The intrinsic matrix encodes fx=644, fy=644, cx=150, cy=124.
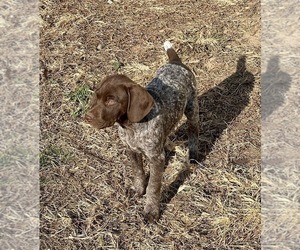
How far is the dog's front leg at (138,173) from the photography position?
611 cm

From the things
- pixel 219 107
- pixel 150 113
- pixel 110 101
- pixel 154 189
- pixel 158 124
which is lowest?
pixel 219 107

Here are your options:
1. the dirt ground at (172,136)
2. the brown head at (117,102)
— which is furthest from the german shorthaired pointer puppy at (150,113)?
the dirt ground at (172,136)

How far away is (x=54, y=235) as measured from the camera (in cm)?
597

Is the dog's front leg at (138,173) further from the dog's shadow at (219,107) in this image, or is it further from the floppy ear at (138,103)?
the floppy ear at (138,103)

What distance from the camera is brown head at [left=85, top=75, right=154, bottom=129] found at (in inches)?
206

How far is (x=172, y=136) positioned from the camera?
23.3 ft

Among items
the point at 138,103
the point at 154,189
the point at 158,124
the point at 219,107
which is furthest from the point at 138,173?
the point at 219,107

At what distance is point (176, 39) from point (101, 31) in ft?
3.62

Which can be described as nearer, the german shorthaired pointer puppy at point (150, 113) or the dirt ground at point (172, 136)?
the german shorthaired pointer puppy at point (150, 113)

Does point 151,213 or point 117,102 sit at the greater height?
point 117,102

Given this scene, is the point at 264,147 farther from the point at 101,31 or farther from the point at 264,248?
the point at 101,31

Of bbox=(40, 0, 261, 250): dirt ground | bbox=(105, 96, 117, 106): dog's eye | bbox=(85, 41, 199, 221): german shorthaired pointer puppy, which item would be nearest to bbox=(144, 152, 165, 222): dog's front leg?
bbox=(85, 41, 199, 221): german shorthaired pointer puppy

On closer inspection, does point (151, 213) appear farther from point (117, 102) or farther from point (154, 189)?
point (117, 102)

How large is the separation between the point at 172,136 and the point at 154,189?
50.4 inches
